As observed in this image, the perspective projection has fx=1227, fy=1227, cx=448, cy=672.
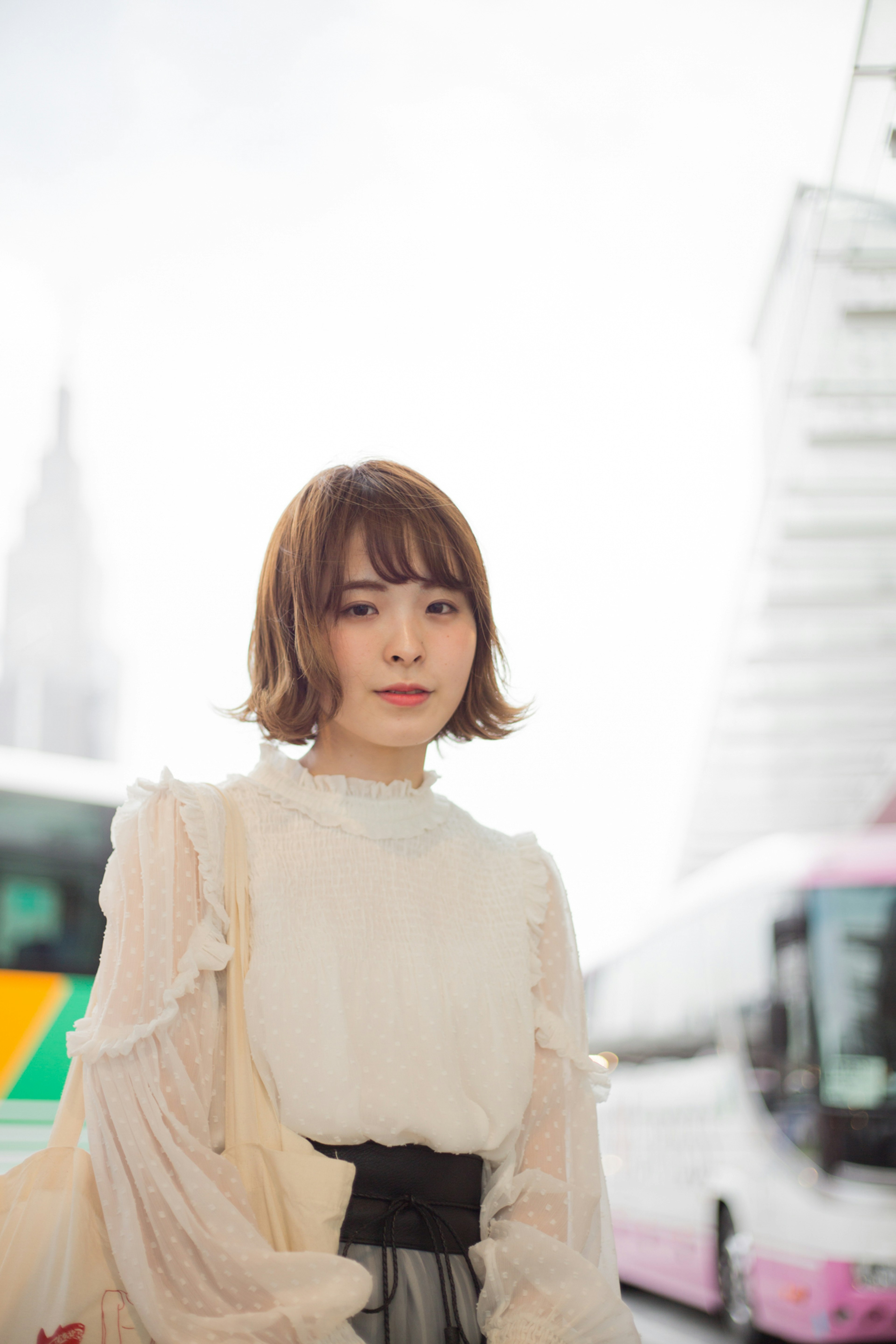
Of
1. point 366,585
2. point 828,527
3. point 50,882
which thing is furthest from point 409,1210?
point 828,527

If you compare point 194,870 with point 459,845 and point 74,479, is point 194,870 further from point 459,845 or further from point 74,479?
point 74,479

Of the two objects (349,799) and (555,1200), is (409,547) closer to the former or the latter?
(349,799)

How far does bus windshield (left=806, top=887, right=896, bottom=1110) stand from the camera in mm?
6453

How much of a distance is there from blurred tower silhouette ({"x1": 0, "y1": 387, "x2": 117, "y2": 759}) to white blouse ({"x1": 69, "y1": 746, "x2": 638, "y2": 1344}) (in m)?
70.8

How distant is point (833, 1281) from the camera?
20.4 ft

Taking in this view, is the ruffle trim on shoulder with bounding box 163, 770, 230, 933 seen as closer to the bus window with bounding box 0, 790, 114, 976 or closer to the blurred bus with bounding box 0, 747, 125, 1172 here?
the blurred bus with bounding box 0, 747, 125, 1172

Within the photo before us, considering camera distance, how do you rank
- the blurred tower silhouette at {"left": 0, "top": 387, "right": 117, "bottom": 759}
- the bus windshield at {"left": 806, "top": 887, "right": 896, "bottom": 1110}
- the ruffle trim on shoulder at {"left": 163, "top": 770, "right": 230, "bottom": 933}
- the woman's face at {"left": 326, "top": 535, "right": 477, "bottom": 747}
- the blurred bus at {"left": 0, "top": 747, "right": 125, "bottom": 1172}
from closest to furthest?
1. the ruffle trim on shoulder at {"left": 163, "top": 770, "right": 230, "bottom": 933}
2. the woman's face at {"left": 326, "top": 535, "right": 477, "bottom": 747}
3. the bus windshield at {"left": 806, "top": 887, "right": 896, "bottom": 1110}
4. the blurred bus at {"left": 0, "top": 747, "right": 125, "bottom": 1172}
5. the blurred tower silhouette at {"left": 0, "top": 387, "right": 117, "bottom": 759}

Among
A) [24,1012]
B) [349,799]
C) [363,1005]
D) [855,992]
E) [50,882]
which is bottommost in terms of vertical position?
[24,1012]

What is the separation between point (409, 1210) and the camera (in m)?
1.47

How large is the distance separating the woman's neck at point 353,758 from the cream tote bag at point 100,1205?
9.2 inches

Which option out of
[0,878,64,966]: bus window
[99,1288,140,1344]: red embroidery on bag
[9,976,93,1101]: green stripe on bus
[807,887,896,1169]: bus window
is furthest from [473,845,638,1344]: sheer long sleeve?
[0,878,64,966]: bus window

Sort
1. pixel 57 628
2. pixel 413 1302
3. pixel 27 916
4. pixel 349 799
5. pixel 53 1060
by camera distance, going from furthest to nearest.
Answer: pixel 57 628, pixel 27 916, pixel 53 1060, pixel 349 799, pixel 413 1302

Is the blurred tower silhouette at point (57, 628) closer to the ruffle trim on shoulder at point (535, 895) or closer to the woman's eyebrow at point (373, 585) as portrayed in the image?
the ruffle trim on shoulder at point (535, 895)

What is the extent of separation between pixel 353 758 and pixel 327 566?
0.28 meters
